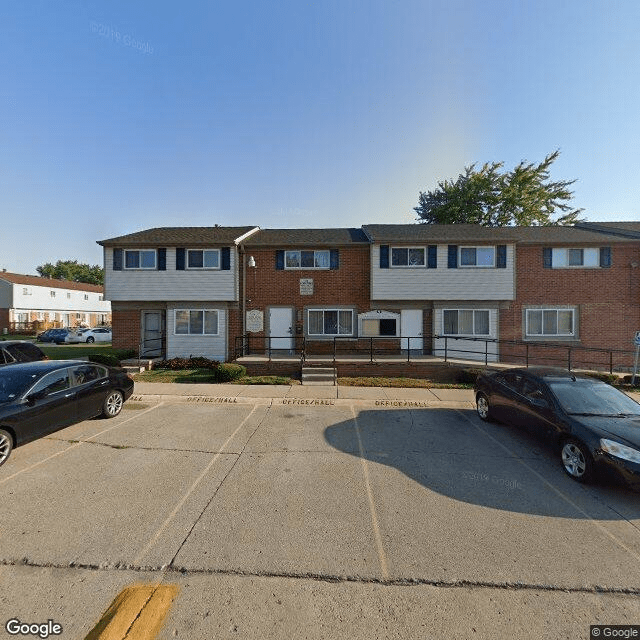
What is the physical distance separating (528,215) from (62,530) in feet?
125

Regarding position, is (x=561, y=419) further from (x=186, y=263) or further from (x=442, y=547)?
(x=186, y=263)

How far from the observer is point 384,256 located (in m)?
15.6

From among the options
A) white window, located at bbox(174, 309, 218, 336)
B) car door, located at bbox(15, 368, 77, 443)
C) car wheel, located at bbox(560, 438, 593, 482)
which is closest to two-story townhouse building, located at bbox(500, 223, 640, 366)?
car wheel, located at bbox(560, 438, 593, 482)

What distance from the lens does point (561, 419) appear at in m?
5.50

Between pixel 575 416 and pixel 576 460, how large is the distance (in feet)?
2.49

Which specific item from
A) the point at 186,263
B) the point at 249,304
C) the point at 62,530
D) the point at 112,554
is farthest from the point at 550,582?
the point at 186,263

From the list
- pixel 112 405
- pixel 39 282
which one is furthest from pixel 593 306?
pixel 39 282

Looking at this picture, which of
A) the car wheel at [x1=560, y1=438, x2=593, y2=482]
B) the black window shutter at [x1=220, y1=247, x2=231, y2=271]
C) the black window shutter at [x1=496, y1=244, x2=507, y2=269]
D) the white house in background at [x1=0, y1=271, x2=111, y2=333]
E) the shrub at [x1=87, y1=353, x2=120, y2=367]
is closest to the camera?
the car wheel at [x1=560, y1=438, x2=593, y2=482]

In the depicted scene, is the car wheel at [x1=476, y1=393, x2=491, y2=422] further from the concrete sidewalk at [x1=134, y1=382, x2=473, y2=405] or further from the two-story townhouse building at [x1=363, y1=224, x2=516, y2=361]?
the two-story townhouse building at [x1=363, y1=224, x2=516, y2=361]

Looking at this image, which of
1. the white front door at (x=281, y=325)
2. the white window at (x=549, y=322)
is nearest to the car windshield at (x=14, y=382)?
the white front door at (x=281, y=325)

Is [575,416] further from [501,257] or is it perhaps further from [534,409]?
[501,257]

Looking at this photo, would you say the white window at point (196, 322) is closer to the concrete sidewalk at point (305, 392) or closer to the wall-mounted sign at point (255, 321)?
→ the wall-mounted sign at point (255, 321)

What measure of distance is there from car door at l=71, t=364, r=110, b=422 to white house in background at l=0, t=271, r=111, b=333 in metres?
41.4

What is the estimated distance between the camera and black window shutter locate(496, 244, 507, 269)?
50.6ft
